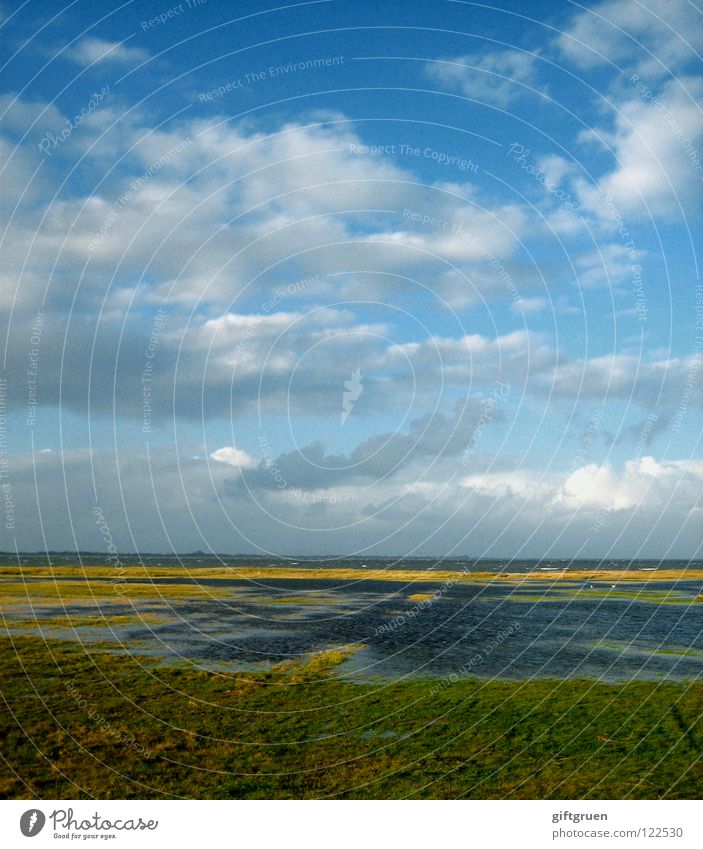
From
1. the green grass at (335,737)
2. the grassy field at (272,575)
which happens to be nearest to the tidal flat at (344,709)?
the green grass at (335,737)

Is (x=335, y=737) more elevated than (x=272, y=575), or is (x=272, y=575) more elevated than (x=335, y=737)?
(x=335, y=737)

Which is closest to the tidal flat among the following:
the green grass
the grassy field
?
the green grass

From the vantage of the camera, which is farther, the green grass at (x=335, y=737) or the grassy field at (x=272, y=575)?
the grassy field at (x=272, y=575)

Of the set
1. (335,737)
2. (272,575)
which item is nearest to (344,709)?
(335,737)

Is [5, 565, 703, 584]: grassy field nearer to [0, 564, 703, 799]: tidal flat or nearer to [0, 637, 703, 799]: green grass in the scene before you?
[0, 564, 703, 799]: tidal flat

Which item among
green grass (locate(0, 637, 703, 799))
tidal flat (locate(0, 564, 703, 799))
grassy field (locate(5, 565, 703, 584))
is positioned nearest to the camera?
green grass (locate(0, 637, 703, 799))

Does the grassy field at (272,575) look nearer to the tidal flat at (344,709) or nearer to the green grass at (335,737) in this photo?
the tidal flat at (344,709)

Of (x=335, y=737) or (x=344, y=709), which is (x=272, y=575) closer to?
(x=344, y=709)

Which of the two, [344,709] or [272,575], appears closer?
[344,709]
